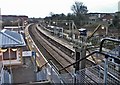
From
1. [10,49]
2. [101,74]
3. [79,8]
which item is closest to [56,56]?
[10,49]

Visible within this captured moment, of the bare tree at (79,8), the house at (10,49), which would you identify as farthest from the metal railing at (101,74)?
the bare tree at (79,8)

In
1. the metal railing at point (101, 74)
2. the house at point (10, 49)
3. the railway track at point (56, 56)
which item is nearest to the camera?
the metal railing at point (101, 74)

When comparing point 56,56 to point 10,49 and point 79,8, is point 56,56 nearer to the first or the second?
point 10,49

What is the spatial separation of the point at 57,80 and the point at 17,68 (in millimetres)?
8026

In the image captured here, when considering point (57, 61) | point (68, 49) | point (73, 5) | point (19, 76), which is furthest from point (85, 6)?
point (19, 76)

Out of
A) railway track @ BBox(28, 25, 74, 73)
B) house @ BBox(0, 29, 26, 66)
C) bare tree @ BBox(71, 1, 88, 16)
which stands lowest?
railway track @ BBox(28, 25, 74, 73)

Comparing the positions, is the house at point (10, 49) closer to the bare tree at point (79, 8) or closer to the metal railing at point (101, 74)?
the metal railing at point (101, 74)

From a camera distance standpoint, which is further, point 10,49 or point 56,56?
point 56,56

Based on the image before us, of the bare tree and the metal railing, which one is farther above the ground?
the bare tree

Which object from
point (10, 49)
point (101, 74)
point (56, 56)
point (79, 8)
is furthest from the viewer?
point (79, 8)

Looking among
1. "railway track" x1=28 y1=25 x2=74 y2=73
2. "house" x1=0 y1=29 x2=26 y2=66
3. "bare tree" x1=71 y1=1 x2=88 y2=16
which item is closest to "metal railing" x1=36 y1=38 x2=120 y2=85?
"railway track" x1=28 y1=25 x2=74 y2=73

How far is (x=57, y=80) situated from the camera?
5.66 m

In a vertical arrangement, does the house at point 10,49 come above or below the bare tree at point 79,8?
below

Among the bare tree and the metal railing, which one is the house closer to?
the metal railing
